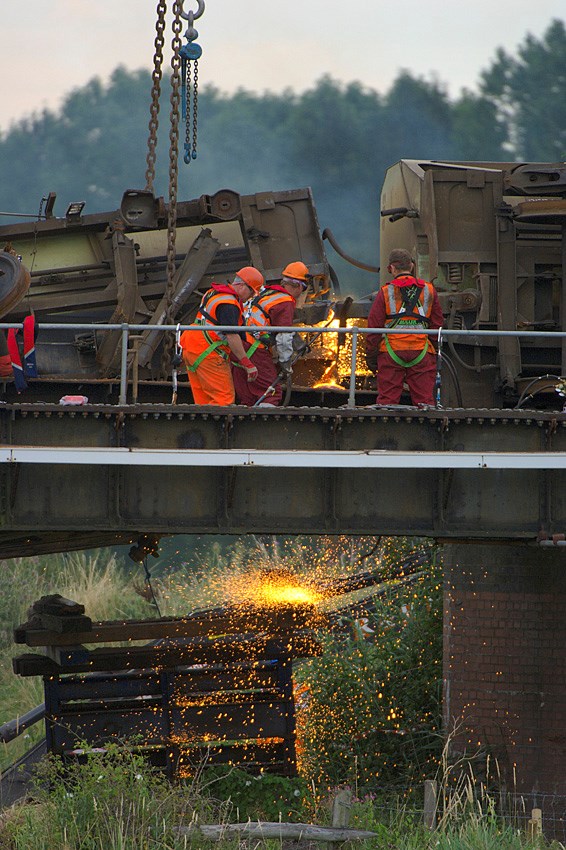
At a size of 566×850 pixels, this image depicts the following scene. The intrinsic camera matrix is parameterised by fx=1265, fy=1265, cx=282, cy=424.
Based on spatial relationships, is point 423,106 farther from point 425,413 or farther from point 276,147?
Answer: point 425,413

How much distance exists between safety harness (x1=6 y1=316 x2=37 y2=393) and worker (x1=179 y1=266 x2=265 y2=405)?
4.81ft

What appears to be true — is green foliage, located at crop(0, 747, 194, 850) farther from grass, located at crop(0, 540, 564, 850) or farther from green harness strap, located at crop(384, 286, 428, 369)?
green harness strap, located at crop(384, 286, 428, 369)

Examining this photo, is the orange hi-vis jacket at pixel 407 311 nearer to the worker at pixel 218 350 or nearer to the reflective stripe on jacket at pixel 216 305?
the worker at pixel 218 350

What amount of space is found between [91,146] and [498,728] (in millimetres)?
50135

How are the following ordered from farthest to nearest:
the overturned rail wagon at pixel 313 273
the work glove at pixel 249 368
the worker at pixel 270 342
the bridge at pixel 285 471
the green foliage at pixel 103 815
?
the overturned rail wagon at pixel 313 273, the worker at pixel 270 342, the work glove at pixel 249 368, the bridge at pixel 285 471, the green foliage at pixel 103 815

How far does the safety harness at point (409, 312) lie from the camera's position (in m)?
12.3

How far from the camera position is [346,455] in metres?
11.1

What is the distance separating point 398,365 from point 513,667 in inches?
149

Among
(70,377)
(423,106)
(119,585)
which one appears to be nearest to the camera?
(70,377)

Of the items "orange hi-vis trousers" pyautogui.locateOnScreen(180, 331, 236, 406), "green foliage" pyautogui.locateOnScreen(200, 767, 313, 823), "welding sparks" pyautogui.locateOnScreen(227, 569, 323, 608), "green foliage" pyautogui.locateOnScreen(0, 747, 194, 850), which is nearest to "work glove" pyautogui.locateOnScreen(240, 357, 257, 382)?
"orange hi-vis trousers" pyautogui.locateOnScreen(180, 331, 236, 406)

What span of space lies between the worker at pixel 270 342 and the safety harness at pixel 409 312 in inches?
37.9

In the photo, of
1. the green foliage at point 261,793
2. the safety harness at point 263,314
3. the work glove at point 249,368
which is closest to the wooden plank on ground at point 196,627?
the green foliage at point 261,793

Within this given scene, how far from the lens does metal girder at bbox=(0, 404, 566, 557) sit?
37.2 feet

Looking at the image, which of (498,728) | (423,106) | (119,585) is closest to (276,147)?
(423,106)
